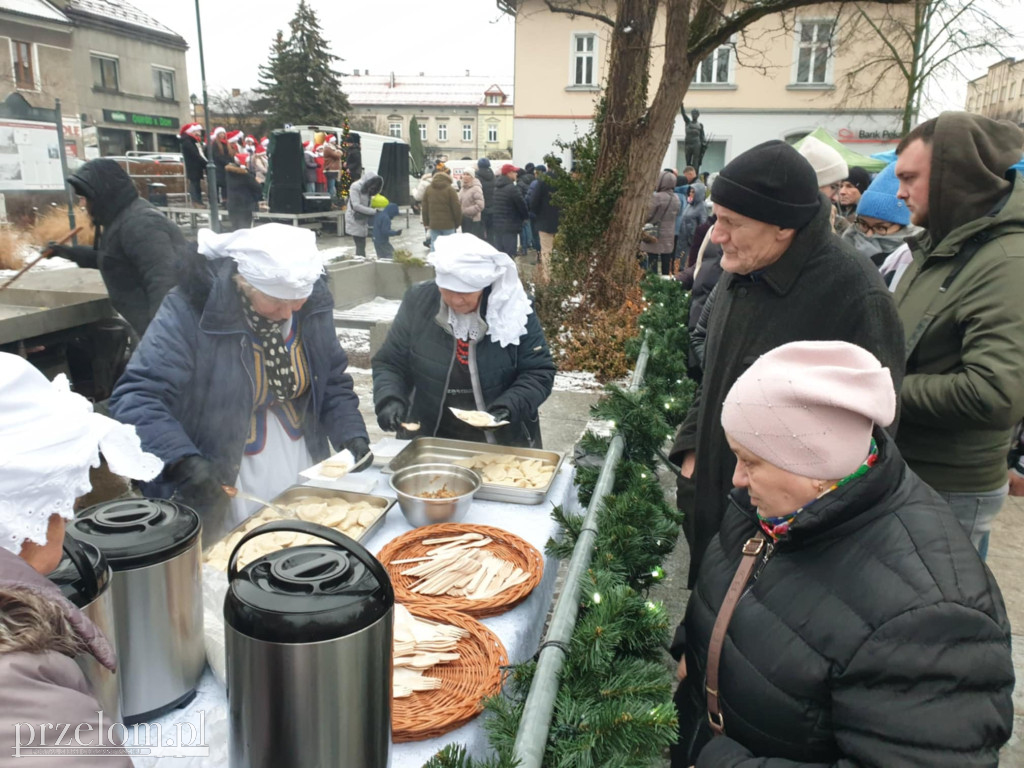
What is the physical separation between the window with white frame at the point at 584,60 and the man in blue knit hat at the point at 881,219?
90.8ft

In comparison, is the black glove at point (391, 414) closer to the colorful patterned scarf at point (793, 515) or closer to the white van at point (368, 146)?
the colorful patterned scarf at point (793, 515)

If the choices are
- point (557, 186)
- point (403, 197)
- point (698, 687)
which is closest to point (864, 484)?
point (698, 687)

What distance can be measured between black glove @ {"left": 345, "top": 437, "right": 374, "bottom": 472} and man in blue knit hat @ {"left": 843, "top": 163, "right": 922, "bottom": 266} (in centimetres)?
284

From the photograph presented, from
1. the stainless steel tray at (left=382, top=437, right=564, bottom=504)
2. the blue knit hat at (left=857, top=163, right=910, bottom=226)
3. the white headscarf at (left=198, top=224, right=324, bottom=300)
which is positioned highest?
the blue knit hat at (left=857, top=163, right=910, bottom=226)

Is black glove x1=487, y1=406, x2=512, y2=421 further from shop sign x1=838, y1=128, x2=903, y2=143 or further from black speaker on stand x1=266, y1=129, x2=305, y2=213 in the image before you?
shop sign x1=838, y1=128, x2=903, y2=143

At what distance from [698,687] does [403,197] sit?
20730 millimetres

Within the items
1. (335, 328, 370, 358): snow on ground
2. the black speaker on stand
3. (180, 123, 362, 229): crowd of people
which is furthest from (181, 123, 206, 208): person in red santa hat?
(335, 328, 370, 358): snow on ground

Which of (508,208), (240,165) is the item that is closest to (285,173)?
(240,165)

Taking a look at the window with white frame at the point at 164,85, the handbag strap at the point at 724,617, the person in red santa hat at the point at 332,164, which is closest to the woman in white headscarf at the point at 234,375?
the handbag strap at the point at 724,617

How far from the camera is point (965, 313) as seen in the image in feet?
7.43

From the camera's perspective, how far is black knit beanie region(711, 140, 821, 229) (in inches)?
83.7

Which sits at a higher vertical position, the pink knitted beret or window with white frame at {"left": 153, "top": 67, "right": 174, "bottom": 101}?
window with white frame at {"left": 153, "top": 67, "right": 174, "bottom": 101}

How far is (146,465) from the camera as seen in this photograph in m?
1.43

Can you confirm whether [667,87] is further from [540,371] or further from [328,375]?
[328,375]
